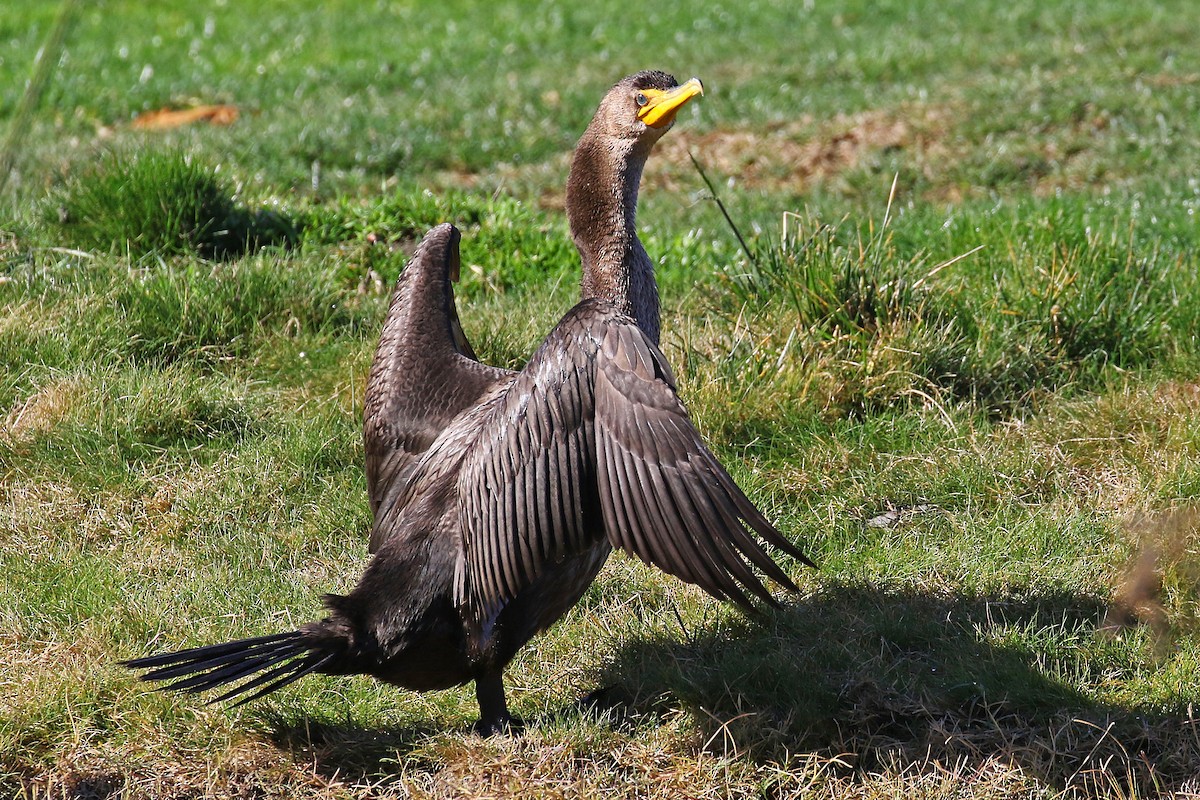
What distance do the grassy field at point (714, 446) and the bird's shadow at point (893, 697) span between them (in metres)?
0.01

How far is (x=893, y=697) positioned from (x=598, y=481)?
4.13 feet

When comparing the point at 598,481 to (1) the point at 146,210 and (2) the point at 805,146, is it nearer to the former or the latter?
(1) the point at 146,210

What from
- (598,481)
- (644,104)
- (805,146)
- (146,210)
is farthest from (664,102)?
(805,146)

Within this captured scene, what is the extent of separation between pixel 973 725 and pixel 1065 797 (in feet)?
1.15

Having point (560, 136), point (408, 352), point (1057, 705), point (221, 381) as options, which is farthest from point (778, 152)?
point (1057, 705)

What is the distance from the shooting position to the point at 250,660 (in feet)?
12.3

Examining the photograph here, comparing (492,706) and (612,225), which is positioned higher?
(612,225)

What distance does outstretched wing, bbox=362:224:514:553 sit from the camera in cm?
439

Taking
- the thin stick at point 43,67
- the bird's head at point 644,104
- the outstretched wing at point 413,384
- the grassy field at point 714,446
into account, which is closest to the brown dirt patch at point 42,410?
the grassy field at point 714,446

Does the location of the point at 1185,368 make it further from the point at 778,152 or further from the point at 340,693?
the point at 778,152

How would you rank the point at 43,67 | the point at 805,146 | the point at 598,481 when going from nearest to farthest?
the point at 43,67
the point at 598,481
the point at 805,146

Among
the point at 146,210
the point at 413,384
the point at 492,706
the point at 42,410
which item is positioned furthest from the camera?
the point at 146,210

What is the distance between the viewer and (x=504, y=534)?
3600mm

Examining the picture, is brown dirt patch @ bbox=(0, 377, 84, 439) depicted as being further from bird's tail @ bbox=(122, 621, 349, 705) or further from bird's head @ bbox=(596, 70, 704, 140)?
bird's head @ bbox=(596, 70, 704, 140)
